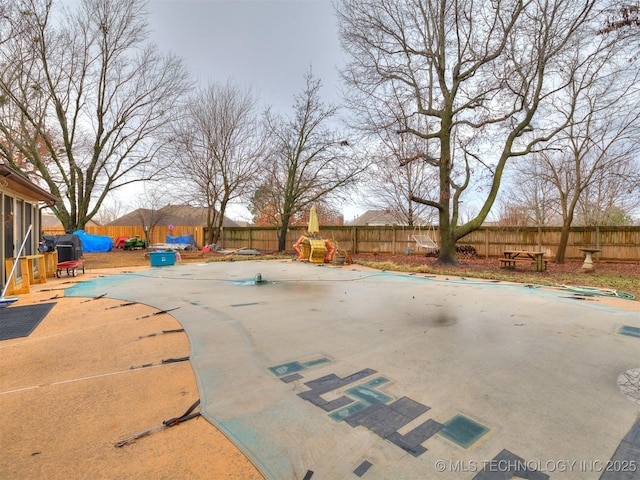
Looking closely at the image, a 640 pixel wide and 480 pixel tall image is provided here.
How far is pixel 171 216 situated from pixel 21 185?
Result: 14221 mm

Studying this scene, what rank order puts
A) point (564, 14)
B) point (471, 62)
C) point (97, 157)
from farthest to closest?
point (97, 157) → point (471, 62) → point (564, 14)

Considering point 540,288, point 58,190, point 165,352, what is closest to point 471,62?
point 540,288

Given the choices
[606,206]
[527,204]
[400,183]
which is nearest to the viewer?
[606,206]

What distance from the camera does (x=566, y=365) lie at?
241 centimetres

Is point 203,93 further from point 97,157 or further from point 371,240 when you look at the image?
point 371,240

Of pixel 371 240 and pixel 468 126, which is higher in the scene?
pixel 468 126

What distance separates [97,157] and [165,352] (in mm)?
13254

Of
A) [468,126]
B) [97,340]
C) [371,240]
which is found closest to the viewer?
[97,340]

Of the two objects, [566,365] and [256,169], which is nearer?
[566,365]

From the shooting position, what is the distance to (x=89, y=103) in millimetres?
12367

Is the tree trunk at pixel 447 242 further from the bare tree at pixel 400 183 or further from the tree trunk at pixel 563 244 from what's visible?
the bare tree at pixel 400 183

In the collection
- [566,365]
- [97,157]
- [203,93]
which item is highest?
[203,93]

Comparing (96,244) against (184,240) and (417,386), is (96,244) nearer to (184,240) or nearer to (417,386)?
(184,240)

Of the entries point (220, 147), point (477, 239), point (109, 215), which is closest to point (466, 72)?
point (477, 239)
